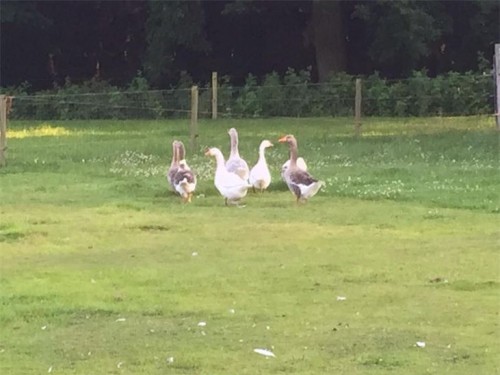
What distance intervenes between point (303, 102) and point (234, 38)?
8590mm

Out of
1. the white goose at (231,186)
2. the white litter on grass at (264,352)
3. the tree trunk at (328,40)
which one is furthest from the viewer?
the tree trunk at (328,40)

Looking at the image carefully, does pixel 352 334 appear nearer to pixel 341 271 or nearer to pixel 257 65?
pixel 341 271

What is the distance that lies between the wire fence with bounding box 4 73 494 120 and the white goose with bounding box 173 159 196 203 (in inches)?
700

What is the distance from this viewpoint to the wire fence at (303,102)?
3212 cm

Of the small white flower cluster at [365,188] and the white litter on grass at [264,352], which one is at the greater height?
the white litter on grass at [264,352]

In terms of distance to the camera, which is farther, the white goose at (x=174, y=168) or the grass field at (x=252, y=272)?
the white goose at (x=174, y=168)

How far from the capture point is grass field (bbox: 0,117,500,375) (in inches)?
252

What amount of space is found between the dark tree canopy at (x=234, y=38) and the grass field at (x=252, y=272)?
18.6 meters

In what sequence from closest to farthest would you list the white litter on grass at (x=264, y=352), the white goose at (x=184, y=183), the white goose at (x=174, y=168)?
the white litter on grass at (x=264, y=352)
the white goose at (x=184, y=183)
the white goose at (x=174, y=168)

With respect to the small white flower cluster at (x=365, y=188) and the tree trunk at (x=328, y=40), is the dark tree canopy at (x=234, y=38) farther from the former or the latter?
the small white flower cluster at (x=365, y=188)

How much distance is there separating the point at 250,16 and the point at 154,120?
9740 millimetres

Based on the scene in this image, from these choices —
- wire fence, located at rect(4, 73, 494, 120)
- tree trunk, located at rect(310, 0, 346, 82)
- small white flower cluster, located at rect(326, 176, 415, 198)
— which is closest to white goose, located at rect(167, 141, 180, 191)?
small white flower cluster, located at rect(326, 176, 415, 198)

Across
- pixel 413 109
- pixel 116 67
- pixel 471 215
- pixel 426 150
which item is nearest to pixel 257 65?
pixel 116 67

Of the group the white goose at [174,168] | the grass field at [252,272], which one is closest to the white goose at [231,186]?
the grass field at [252,272]
